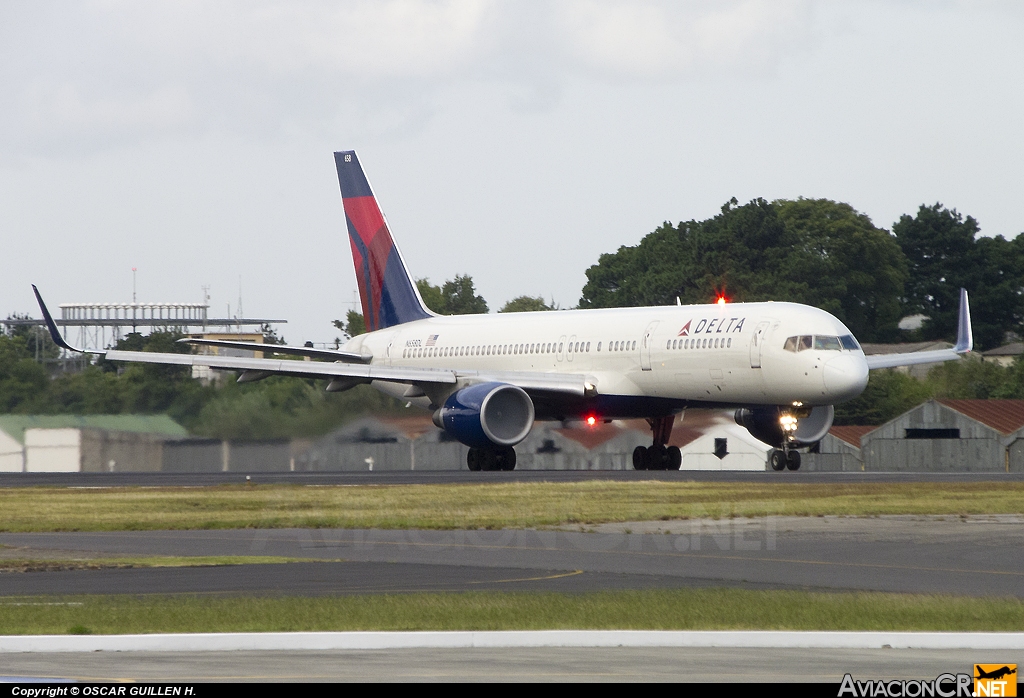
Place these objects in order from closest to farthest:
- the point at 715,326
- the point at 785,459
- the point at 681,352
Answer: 1. the point at 785,459
2. the point at 715,326
3. the point at 681,352

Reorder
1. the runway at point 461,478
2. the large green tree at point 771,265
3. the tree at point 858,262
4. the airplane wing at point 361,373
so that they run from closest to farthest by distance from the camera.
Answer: the runway at point 461,478 < the airplane wing at point 361,373 < the large green tree at point 771,265 < the tree at point 858,262

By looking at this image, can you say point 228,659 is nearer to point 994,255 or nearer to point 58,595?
point 58,595

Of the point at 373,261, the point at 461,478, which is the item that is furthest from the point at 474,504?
the point at 373,261

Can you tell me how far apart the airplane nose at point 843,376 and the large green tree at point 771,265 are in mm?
56035

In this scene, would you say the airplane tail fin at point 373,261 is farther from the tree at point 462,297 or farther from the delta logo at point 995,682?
the tree at point 462,297

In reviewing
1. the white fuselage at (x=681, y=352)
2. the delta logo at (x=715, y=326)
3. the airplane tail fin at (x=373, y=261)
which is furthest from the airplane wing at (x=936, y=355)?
the airplane tail fin at (x=373, y=261)

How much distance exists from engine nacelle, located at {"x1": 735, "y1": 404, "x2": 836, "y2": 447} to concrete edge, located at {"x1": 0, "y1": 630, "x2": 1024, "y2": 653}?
25.2 meters

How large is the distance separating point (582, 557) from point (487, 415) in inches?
750

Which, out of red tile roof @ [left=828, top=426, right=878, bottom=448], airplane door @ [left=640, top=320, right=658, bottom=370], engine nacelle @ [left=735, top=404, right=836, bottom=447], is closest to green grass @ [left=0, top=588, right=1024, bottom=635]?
engine nacelle @ [left=735, top=404, right=836, bottom=447]

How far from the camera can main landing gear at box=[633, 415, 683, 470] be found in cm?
3766

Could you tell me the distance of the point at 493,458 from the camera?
121 feet

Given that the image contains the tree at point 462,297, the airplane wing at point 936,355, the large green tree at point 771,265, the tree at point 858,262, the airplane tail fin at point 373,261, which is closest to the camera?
the airplane wing at point 936,355

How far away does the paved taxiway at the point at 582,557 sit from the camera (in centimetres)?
1425

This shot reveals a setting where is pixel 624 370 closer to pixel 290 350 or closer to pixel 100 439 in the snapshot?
pixel 290 350
